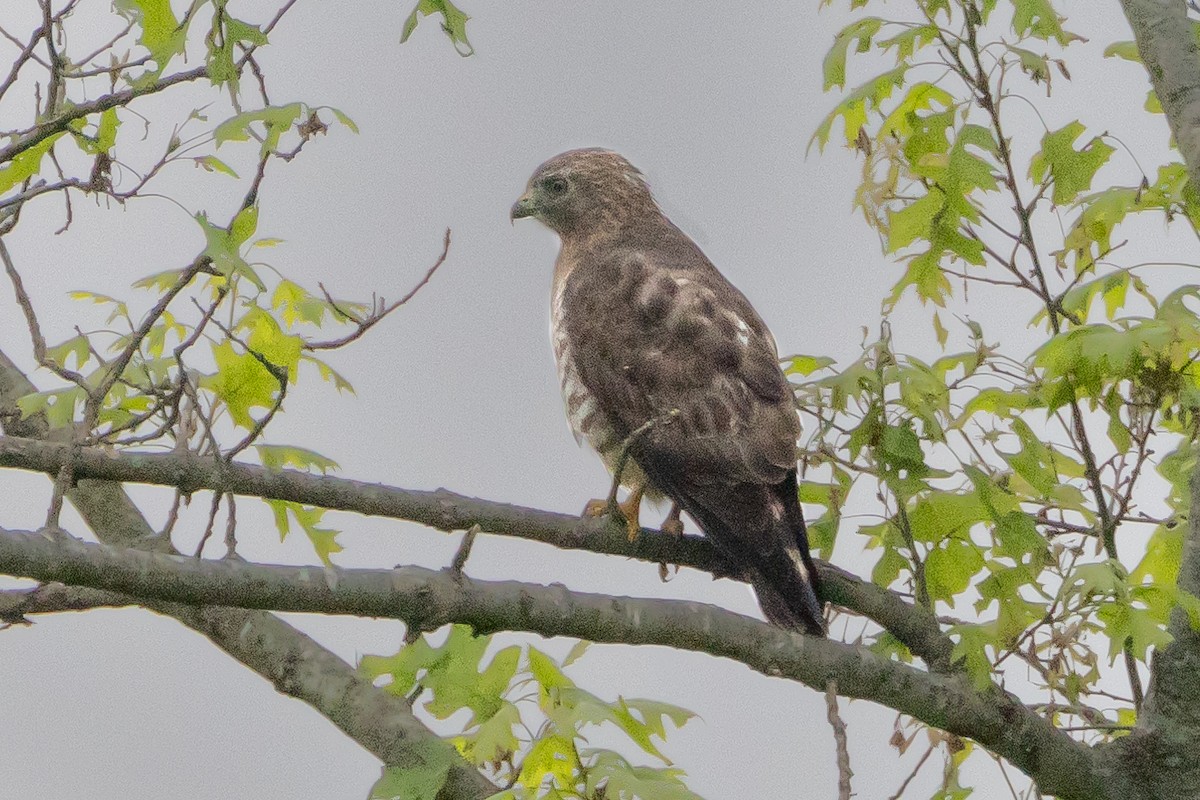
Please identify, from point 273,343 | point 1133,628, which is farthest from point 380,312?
point 1133,628

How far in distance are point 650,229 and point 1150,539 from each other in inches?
80.5

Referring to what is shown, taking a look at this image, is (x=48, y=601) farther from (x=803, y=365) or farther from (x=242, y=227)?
(x=803, y=365)

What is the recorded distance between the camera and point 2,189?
11.1 feet

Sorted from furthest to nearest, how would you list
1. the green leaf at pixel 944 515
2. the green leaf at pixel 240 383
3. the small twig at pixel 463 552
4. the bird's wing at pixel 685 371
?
the bird's wing at pixel 685 371 < the green leaf at pixel 944 515 < the green leaf at pixel 240 383 < the small twig at pixel 463 552

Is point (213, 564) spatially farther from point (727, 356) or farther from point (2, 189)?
point (727, 356)

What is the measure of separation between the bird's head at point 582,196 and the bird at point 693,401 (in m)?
0.42

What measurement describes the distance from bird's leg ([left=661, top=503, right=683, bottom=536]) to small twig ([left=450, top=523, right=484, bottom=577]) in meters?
1.32

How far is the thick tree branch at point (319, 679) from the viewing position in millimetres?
3389

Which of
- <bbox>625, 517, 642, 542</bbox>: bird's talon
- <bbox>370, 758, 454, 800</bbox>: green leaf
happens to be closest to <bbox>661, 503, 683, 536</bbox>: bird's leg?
<bbox>625, 517, 642, 542</bbox>: bird's talon

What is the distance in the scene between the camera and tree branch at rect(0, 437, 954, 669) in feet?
9.61

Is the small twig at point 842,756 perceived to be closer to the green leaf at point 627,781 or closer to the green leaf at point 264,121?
the green leaf at point 627,781

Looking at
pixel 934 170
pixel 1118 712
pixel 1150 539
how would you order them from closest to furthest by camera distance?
pixel 934 170 → pixel 1150 539 → pixel 1118 712

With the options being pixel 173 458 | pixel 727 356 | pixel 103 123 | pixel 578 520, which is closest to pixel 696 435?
pixel 727 356

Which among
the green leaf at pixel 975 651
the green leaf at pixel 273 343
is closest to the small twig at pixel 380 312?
the green leaf at pixel 273 343
